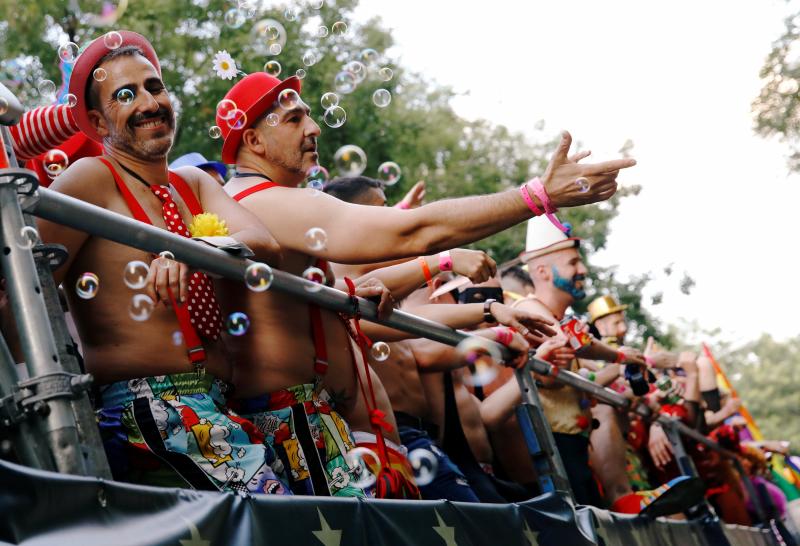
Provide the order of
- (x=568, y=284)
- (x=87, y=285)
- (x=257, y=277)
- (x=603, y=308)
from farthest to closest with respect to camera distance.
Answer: (x=603, y=308)
(x=568, y=284)
(x=257, y=277)
(x=87, y=285)

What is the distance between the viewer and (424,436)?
15.8ft

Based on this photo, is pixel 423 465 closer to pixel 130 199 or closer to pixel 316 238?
pixel 316 238

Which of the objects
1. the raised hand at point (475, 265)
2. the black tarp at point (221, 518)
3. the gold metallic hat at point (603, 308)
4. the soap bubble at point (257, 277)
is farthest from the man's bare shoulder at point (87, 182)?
the gold metallic hat at point (603, 308)

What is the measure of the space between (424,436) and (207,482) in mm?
2048

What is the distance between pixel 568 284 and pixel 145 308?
4.70 metres

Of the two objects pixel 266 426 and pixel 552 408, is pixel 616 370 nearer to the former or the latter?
pixel 552 408

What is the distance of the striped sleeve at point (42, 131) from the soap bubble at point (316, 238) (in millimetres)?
1111

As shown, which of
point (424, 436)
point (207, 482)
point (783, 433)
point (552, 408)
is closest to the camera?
point (207, 482)

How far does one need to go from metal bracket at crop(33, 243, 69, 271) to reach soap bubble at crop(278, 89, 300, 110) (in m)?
1.73

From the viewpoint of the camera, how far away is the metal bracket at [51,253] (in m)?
2.46

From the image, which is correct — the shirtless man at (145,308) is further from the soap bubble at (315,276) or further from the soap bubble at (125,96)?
the soap bubble at (315,276)

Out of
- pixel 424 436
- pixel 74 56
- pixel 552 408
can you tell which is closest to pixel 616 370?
pixel 552 408

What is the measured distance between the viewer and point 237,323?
3363 mm

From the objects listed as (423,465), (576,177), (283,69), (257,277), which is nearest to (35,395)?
(257,277)
